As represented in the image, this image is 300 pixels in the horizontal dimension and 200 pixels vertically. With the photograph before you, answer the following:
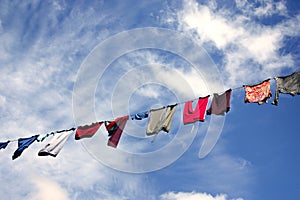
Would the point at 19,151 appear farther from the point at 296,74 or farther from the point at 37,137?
the point at 296,74

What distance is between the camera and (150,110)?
1895cm

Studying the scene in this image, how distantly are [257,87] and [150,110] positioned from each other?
5705mm

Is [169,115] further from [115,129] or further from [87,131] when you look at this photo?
[87,131]

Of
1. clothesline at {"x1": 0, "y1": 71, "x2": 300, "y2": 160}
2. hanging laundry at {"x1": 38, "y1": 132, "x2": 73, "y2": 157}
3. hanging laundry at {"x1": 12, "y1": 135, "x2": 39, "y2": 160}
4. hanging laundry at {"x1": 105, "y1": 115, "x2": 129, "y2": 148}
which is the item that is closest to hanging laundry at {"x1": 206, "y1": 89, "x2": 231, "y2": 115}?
clothesline at {"x1": 0, "y1": 71, "x2": 300, "y2": 160}

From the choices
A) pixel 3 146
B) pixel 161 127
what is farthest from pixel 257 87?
pixel 3 146

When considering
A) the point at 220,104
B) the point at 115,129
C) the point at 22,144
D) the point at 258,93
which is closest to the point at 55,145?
the point at 22,144

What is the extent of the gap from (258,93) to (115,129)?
7675 millimetres

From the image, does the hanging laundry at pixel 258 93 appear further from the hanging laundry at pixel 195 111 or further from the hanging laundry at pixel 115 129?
the hanging laundry at pixel 115 129

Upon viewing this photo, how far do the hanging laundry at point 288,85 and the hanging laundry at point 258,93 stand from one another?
1.56 ft

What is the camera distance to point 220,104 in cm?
1708

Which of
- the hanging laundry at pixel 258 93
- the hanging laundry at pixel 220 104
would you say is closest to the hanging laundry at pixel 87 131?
the hanging laundry at pixel 220 104

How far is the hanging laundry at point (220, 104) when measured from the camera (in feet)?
55.2

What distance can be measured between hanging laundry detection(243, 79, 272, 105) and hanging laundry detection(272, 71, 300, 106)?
18.8 inches

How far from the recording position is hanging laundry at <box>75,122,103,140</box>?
1908cm
